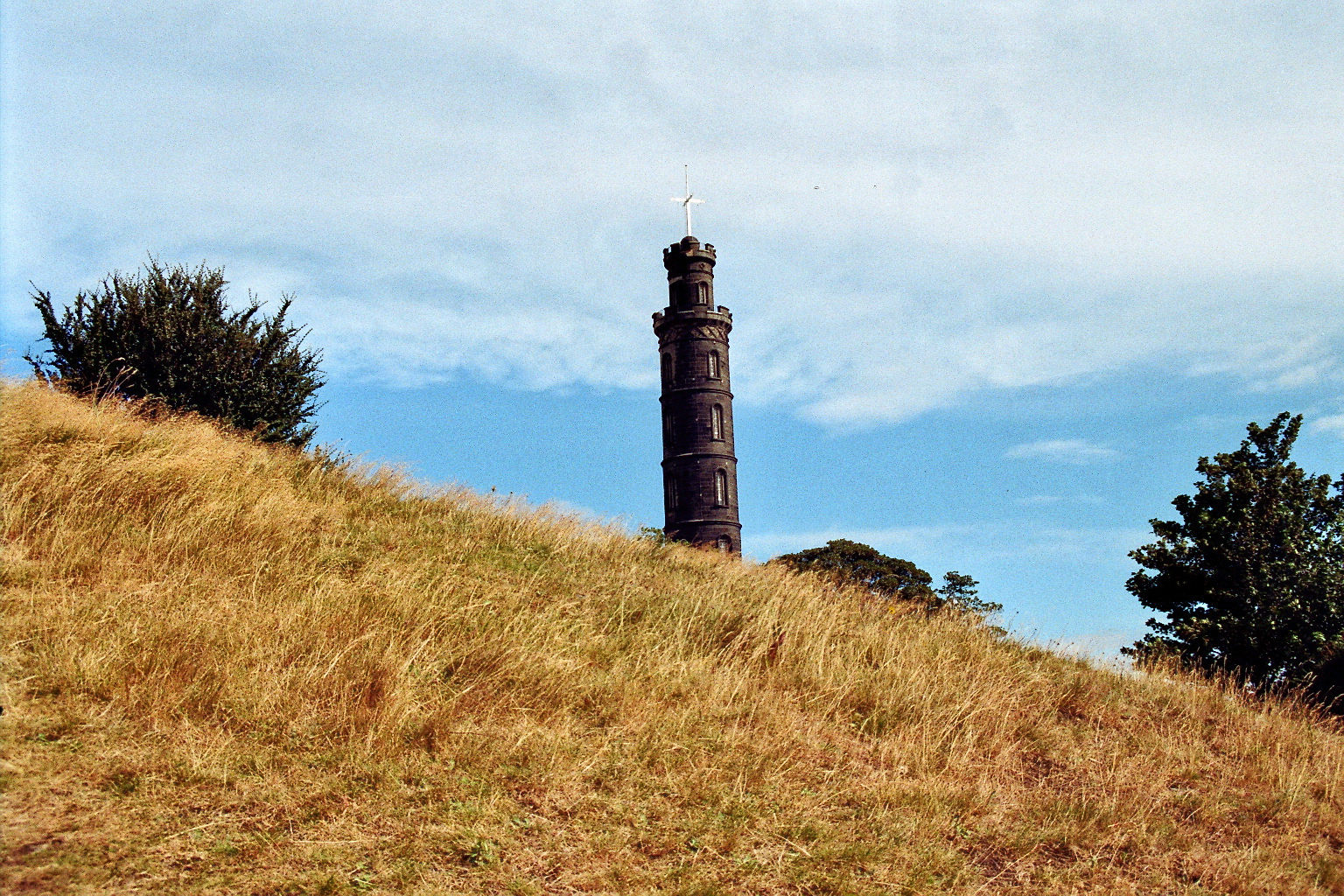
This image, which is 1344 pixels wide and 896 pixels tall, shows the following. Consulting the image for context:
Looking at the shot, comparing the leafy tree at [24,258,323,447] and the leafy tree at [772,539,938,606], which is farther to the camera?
the leafy tree at [772,539,938,606]

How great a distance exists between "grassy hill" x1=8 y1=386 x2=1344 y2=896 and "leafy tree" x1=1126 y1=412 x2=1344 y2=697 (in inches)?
595

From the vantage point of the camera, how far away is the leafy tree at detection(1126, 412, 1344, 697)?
23203 mm

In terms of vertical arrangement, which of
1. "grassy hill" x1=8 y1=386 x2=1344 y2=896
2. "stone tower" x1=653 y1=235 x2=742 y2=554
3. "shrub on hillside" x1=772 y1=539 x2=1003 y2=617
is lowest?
"grassy hill" x1=8 y1=386 x2=1344 y2=896

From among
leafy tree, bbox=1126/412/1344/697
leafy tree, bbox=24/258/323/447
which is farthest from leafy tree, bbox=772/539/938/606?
leafy tree, bbox=24/258/323/447

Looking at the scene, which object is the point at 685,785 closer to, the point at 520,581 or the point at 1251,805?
the point at 520,581

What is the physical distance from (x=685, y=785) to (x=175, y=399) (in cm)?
1689

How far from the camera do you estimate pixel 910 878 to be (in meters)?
5.32

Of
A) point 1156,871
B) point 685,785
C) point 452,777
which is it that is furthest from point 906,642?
point 452,777

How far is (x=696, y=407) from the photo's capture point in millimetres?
43625

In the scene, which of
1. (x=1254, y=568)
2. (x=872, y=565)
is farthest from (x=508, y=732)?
(x=872, y=565)

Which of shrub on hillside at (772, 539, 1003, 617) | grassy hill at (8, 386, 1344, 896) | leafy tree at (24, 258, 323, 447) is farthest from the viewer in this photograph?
shrub on hillside at (772, 539, 1003, 617)

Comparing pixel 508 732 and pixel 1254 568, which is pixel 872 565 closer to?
pixel 1254 568

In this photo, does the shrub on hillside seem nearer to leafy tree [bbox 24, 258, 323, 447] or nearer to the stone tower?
the stone tower

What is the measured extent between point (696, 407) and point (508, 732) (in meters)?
37.7
